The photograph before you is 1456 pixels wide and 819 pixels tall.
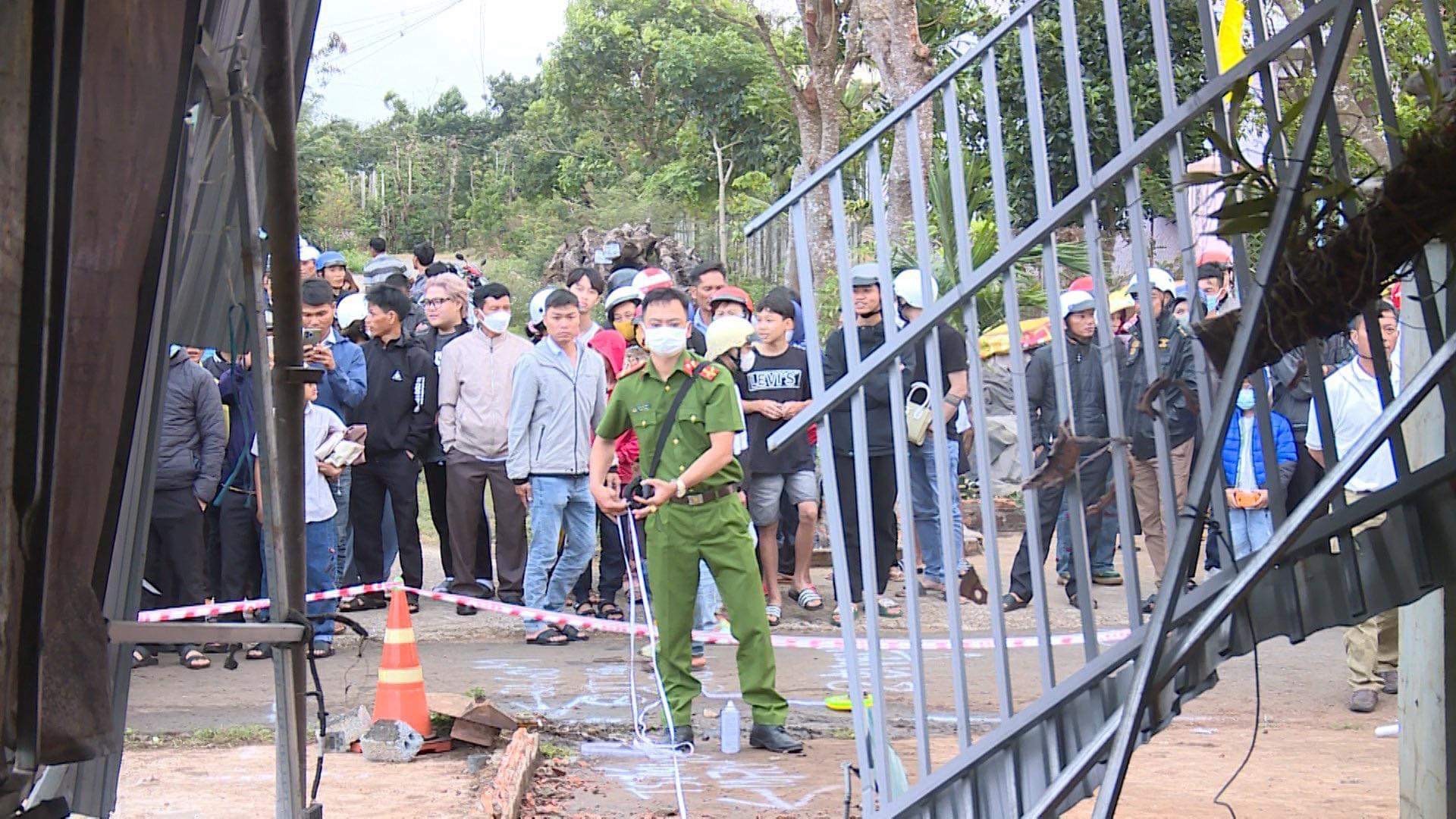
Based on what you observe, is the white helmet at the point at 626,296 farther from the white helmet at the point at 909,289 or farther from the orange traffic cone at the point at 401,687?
the orange traffic cone at the point at 401,687

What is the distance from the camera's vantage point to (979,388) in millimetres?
3967

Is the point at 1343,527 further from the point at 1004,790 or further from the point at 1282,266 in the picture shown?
the point at 1004,790

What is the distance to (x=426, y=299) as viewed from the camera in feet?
34.8

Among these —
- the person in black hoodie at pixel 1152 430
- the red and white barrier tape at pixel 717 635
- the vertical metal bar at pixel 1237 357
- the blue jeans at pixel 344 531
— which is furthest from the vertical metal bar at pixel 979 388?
the blue jeans at pixel 344 531

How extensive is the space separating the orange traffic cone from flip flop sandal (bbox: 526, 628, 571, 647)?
2.52 m

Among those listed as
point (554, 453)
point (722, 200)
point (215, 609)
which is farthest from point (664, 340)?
point (722, 200)

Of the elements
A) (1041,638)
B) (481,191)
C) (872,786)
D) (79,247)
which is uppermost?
(481,191)

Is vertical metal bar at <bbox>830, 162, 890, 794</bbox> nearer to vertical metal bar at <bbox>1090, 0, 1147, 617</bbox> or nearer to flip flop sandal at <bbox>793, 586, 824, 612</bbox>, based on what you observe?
vertical metal bar at <bbox>1090, 0, 1147, 617</bbox>

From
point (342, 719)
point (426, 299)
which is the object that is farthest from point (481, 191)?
point (342, 719)

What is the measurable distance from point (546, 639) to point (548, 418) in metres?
1.39

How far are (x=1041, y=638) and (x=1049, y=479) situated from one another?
47cm

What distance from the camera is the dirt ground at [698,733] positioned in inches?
223

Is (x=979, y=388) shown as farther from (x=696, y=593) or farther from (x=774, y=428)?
(x=774, y=428)

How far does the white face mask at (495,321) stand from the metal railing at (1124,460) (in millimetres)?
5721
